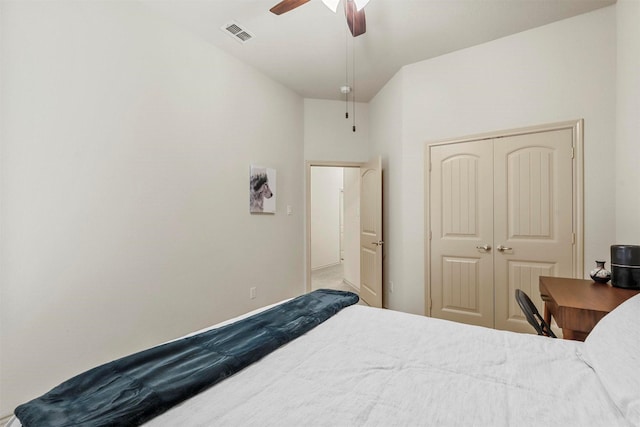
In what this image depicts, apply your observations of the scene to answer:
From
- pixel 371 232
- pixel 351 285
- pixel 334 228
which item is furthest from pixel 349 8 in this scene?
pixel 334 228

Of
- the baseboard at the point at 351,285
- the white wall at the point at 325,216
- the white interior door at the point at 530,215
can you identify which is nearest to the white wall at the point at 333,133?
the white interior door at the point at 530,215

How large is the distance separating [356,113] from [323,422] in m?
4.00

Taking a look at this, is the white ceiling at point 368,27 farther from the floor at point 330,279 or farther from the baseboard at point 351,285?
the floor at point 330,279

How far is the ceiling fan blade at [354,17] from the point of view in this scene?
1902 millimetres

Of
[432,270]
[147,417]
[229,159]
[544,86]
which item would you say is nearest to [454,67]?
[544,86]

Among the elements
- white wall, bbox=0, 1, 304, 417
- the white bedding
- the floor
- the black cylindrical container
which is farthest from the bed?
the floor

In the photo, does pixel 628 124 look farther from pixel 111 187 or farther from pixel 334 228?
pixel 334 228

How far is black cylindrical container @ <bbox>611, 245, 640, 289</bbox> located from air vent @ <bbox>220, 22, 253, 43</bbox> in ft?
10.4

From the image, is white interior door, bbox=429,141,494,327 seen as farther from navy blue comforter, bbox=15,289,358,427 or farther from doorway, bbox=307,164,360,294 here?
navy blue comforter, bbox=15,289,358,427

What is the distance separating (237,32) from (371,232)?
2.62m

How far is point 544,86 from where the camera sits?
251 centimetres

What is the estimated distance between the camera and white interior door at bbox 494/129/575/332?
8.05ft

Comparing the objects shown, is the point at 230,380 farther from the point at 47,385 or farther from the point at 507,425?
the point at 47,385

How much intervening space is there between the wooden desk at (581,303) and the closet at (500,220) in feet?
2.46
